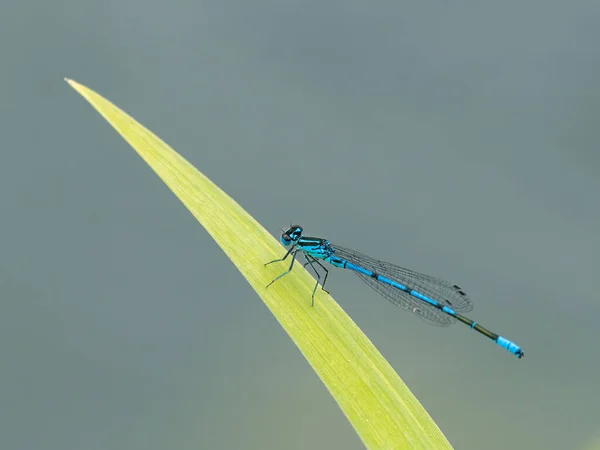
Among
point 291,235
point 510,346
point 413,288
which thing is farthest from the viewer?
point 413,288

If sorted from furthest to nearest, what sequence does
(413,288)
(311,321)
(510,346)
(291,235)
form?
(413,288) → (291,235) → (510,346) → (311,321)

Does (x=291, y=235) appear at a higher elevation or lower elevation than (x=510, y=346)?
higher

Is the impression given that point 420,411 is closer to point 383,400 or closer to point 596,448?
point 383,400

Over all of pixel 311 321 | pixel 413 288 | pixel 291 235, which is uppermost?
pixel 291 235

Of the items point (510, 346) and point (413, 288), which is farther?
point (413, 288)

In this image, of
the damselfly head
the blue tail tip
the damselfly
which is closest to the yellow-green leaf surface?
the damselfly head

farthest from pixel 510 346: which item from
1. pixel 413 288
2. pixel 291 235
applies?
pixel 291 235

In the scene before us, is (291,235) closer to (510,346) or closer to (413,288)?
(413,288)
